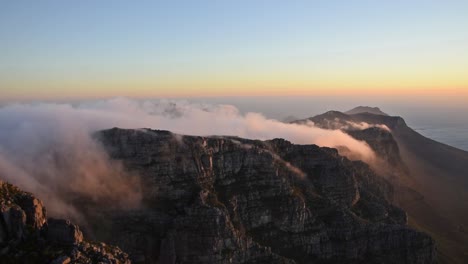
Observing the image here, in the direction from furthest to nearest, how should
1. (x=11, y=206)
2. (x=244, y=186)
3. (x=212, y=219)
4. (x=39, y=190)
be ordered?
(x=244, y=186) → (x=212, y=219) → (x=39, y=190) → (x=11, y=206)

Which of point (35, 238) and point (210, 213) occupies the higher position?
point (35, 238)

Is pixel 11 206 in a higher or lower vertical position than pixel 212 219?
higher

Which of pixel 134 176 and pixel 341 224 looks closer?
pixel 134 176

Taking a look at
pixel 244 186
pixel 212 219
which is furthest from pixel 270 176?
pixel 212 219

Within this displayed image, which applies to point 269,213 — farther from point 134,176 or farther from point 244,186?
point 134,176

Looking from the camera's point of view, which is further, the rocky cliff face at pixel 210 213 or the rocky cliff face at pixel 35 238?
the rocky cliff face at pixel 210 213

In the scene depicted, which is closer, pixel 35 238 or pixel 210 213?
pixel 35 238

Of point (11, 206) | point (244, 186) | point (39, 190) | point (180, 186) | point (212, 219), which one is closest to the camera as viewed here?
point (11, 206)

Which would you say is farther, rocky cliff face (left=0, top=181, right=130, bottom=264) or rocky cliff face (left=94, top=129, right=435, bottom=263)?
rocky cliff face (left=94, top=129, right=435, bottom=263)
